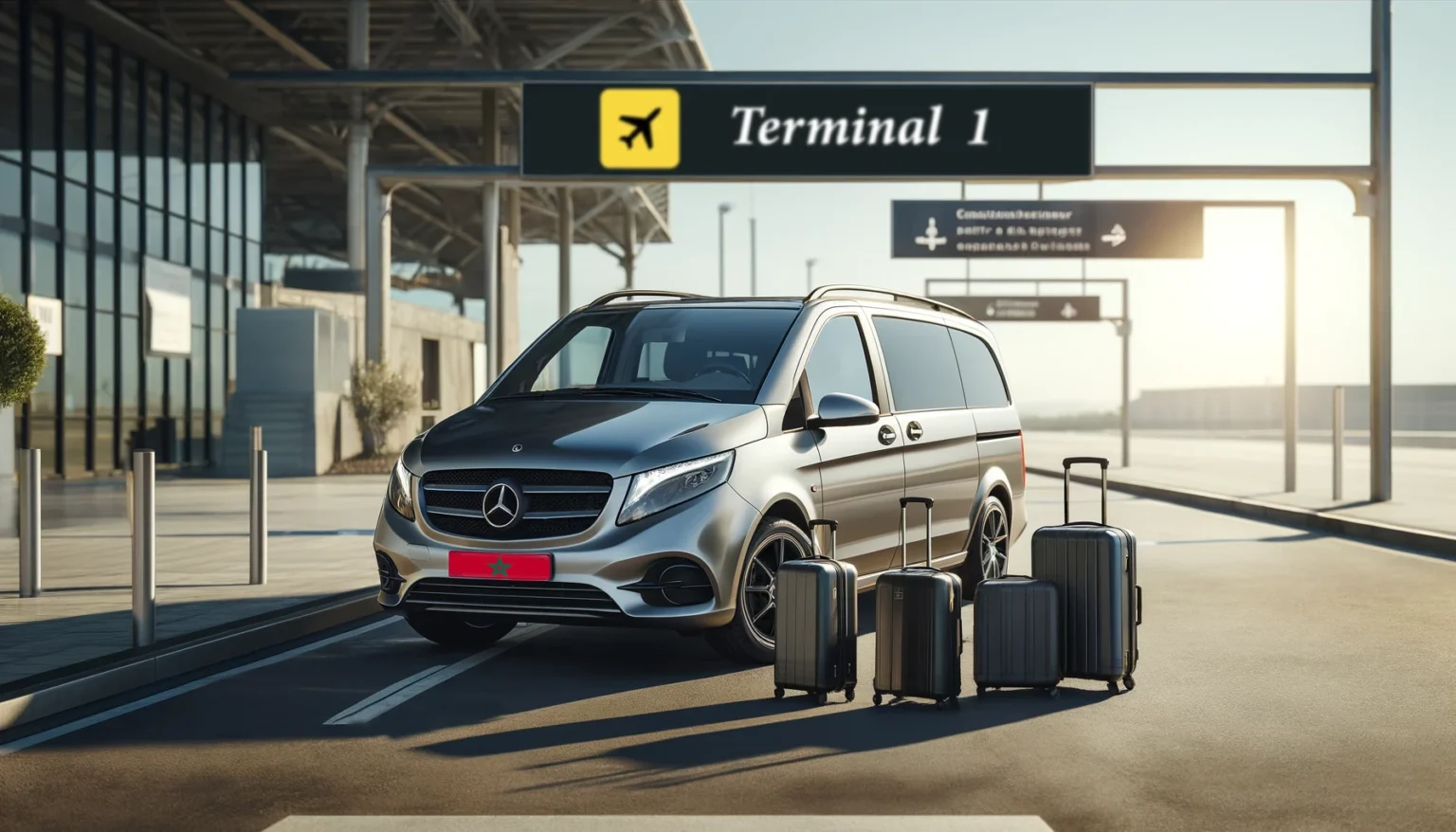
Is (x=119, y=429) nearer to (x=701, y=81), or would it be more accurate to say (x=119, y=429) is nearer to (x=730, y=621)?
(x=701, y=81)

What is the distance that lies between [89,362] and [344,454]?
16.5 feet

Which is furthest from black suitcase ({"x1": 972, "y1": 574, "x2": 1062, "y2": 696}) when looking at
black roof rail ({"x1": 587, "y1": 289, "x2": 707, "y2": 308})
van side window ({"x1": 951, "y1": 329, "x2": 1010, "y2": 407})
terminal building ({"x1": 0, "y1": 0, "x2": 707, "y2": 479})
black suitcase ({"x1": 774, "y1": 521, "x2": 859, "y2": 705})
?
terminal building ({"x1": 0, "y1": 0, "x2": 707, "y2": 479})

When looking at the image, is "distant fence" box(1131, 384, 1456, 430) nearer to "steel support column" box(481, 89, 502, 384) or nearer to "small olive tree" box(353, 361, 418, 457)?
"steel support column" box(481, 89, 502, 384)

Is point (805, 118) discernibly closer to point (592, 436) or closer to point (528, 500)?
point (592, 436)

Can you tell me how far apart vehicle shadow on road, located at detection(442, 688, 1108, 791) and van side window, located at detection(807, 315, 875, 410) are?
2.02 metres

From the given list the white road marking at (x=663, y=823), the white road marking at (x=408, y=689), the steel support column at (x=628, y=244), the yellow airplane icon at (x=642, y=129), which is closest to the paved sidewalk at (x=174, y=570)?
the white road marking at (x=408, y=689)

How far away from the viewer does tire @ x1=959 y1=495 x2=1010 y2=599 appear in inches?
A: 377

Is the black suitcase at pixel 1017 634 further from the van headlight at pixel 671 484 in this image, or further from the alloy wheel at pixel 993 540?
the alloy wheel at pixel 993 540

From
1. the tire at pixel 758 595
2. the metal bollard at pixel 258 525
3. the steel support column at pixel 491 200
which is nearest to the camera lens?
the tire at pixel 758 595

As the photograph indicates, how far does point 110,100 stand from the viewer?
30.2 m

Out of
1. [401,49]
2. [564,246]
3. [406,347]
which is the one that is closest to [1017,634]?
[406,347]

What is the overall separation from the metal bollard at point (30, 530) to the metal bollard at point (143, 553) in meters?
2.07

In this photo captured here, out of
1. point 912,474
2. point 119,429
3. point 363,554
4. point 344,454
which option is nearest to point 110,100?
point 119,429

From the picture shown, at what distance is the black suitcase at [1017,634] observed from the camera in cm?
665
